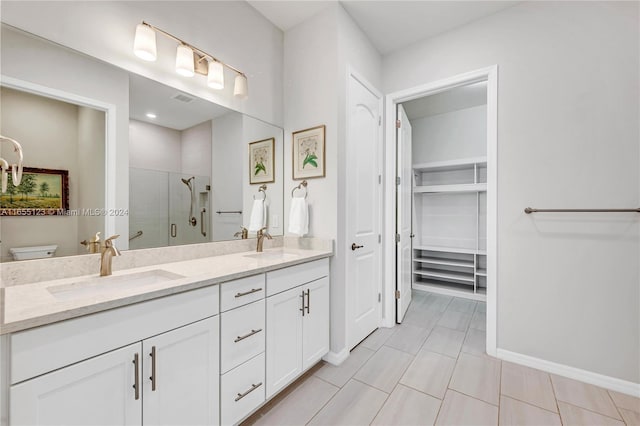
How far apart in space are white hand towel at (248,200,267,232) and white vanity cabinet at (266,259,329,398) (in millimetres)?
621

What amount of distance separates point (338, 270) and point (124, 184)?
1.48 metres

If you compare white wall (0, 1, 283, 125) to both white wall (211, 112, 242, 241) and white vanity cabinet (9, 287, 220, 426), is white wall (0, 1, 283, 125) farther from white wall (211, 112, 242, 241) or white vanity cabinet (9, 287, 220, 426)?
white vanity cabinet (9, 287, 220, 426)

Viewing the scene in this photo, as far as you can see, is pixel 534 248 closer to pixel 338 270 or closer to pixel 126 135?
pixel 338 270

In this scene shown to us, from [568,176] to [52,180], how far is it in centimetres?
304

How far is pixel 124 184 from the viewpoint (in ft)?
4.81

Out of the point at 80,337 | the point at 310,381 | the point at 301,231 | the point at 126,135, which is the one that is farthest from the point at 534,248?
the point at 126,135

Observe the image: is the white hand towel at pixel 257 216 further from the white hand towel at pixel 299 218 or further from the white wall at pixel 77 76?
the white wall at pixel 77 76

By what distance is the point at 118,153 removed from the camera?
57.1 inches

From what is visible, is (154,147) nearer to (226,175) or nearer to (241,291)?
(226,175)

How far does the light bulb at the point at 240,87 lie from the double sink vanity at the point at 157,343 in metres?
1.18

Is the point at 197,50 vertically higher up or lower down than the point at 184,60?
higher up

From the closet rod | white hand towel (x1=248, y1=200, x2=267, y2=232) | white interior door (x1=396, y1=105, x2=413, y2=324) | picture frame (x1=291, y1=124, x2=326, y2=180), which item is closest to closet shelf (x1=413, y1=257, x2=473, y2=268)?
white interior door (x1=396, y1=105, x2=413, y2=324)

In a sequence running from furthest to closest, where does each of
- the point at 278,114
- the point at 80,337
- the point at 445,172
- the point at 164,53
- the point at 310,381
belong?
the point at 445,172 → the point at 278,114 → the point at 310,381 → the point at 164,53 → the point at 80,337

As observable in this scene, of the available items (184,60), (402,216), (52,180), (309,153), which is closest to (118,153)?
(52,180)
